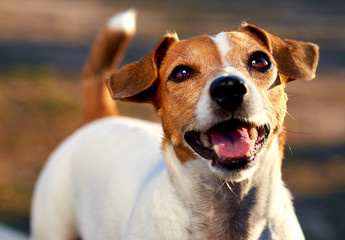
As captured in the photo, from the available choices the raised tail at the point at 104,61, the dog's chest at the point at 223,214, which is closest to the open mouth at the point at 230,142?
the dog's chest at the point at 223,214

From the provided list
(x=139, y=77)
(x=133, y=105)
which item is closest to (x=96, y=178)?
(x=139, y=77)

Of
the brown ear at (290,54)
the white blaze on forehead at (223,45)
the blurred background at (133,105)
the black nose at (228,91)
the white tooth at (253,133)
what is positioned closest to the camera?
the black nose at (228,91)

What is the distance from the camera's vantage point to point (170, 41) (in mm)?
2750

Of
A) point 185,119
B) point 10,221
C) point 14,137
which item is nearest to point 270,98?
point 185,119

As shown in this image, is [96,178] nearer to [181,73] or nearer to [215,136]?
[181,73]

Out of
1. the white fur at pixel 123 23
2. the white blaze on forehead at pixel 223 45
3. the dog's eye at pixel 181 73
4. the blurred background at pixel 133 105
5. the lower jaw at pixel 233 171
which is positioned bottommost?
the blurred background at pixel 133 105

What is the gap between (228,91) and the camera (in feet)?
7.01

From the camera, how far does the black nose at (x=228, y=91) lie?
212cm

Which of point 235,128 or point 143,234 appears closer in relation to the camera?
point 235,128

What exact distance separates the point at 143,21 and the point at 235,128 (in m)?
11.8

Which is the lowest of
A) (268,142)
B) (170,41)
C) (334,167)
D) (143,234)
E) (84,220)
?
(334,167)

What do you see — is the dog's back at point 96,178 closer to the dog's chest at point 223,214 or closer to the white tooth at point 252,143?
the dog's chest at point 223,214

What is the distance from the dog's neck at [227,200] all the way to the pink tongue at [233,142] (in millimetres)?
228

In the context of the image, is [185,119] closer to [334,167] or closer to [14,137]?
[334,167]
